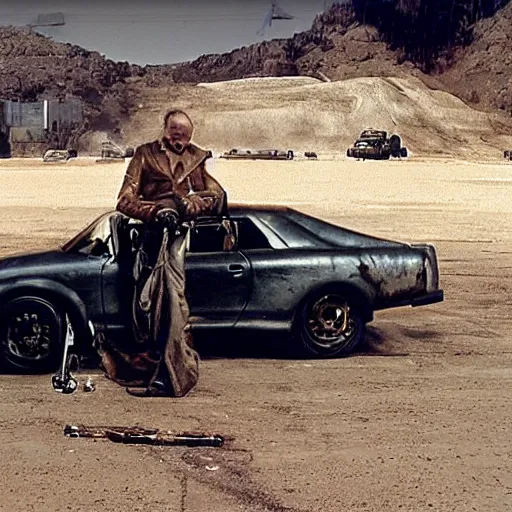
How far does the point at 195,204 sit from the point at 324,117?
85166 mm

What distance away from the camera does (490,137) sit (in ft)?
314

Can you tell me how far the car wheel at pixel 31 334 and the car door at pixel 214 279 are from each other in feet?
3.35

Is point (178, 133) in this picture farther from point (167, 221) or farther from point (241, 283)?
point (241, 283)

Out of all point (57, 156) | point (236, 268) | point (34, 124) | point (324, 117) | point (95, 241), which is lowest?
point (236, 268)

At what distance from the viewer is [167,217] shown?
6.66 m

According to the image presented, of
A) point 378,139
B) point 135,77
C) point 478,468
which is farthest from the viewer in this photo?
point 135,77

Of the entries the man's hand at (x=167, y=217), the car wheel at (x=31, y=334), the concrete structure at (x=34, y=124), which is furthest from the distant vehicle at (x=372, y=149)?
the man's hand at (x=167, y=217)

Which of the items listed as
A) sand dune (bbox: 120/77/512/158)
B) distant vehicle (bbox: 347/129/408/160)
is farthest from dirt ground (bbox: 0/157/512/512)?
sand dune (bbox: 120/77/512/158)

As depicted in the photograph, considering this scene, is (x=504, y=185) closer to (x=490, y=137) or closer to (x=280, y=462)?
(x=280, y=462)

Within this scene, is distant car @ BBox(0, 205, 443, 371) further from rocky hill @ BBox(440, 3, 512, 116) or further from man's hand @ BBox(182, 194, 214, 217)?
rocky hill @ BBox(440, 3, 512, 116)

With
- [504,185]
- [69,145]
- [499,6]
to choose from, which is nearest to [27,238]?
[504,185]

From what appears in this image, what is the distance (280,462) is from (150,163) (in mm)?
2309

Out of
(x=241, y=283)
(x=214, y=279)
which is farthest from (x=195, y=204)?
(x=241, y=283)

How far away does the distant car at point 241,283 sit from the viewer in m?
7.36
